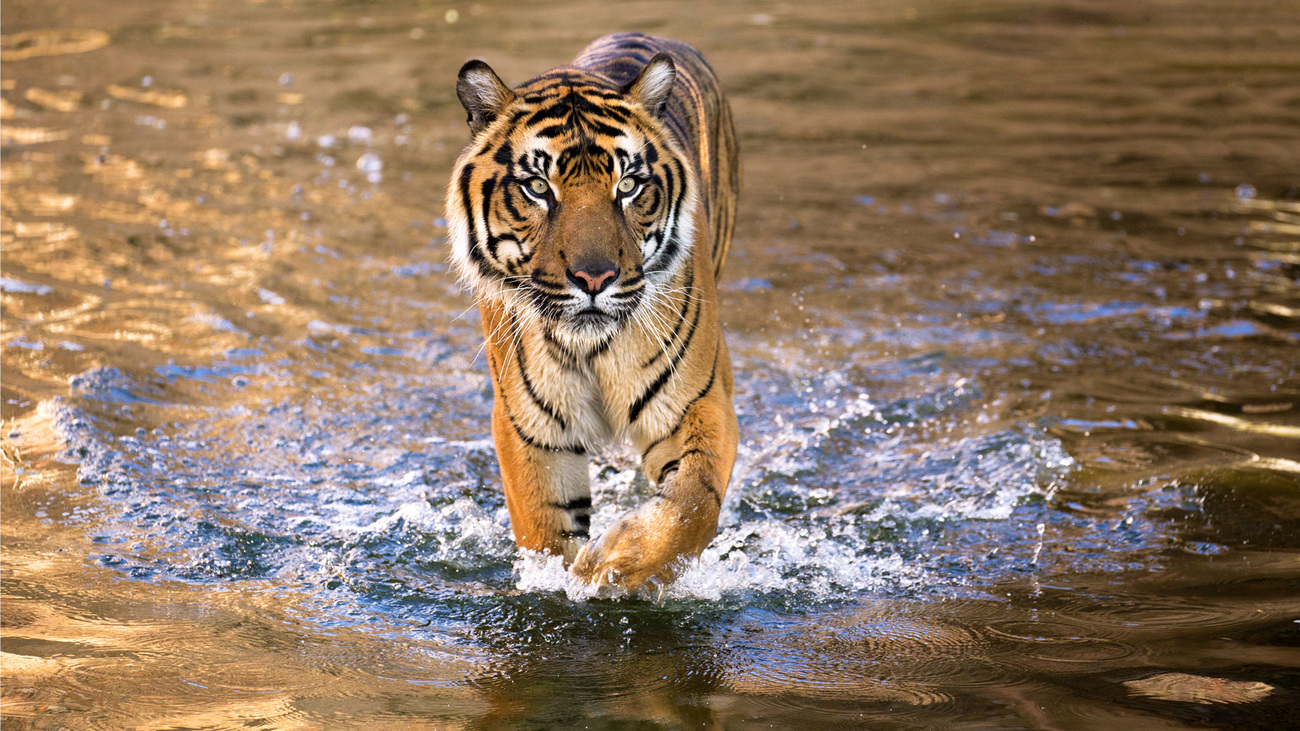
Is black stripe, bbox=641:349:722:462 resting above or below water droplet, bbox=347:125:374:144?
below

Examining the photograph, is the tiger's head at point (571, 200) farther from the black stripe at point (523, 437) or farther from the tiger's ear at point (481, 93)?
the black stripe at point (523, 437)

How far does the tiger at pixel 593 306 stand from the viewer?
2.53 m

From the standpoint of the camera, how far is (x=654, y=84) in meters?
2.70

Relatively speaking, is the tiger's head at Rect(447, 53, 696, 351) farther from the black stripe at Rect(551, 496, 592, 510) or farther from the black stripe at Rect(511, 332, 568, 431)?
the black stripe at Rect(551, 496, 592, 510)

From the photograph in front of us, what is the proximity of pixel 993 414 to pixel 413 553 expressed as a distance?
1.91 meters

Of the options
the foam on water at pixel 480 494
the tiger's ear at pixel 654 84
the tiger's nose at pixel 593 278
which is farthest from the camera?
the foam on water at pixel 480 494

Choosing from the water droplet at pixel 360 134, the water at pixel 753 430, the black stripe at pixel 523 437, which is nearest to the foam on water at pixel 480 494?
the water at pixel 753 430

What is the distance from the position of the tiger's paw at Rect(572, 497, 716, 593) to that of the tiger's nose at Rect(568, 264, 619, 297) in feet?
1.70

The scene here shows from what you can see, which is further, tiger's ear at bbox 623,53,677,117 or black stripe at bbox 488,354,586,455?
black stripe at bbox 488,354,586,455

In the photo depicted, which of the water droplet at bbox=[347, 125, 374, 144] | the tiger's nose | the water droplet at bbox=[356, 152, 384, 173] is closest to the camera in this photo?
the tiger's nose

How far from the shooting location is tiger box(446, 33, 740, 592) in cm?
253

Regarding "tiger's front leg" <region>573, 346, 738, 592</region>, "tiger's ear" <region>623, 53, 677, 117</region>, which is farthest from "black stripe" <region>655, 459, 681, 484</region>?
"tiger's ear" <region>623, 53, 677, 117</region>

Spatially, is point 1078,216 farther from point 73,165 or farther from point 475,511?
point 73,165

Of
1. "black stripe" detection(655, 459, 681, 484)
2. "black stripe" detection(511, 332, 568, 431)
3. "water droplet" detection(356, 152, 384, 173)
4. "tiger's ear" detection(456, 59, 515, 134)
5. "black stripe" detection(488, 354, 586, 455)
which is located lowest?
"black stripe" detection(655, 459, 681, 484)
